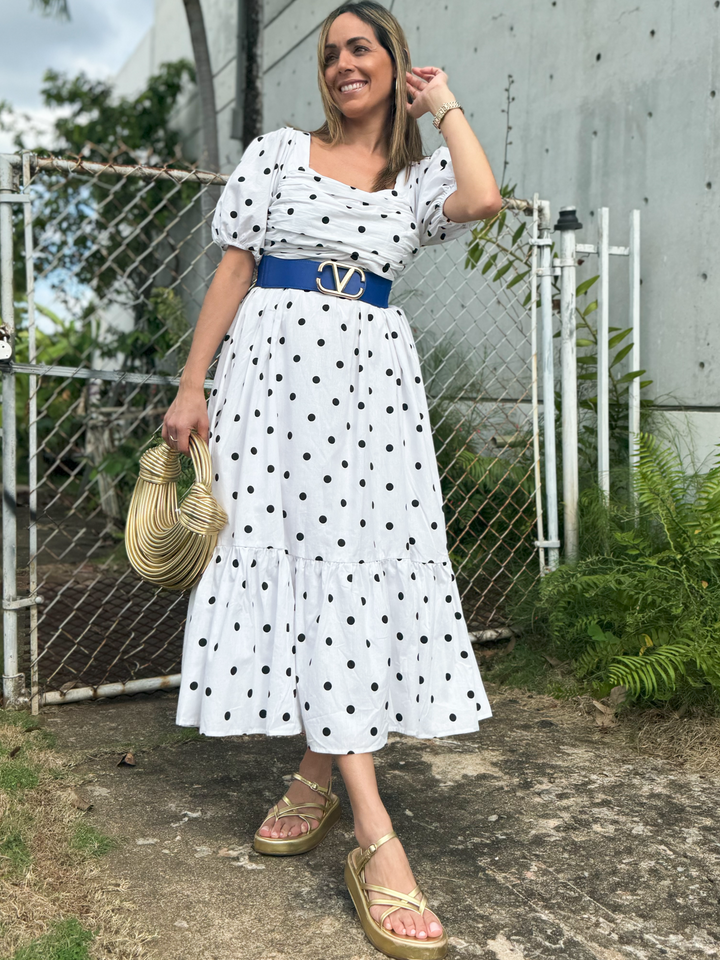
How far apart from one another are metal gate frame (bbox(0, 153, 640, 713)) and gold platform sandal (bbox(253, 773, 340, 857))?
106cm

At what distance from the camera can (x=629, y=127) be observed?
11.4 feet

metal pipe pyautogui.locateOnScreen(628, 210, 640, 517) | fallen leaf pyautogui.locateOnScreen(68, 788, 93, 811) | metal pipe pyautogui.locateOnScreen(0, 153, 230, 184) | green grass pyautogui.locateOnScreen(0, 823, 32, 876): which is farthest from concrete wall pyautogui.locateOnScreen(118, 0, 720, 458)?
green grass pyautogui.locateOnScreen(0, 823, 32, 876)

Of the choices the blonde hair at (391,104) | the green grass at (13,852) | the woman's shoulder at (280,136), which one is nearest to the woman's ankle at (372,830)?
the green grass at (13,852)

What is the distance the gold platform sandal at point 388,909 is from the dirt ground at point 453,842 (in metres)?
0.04

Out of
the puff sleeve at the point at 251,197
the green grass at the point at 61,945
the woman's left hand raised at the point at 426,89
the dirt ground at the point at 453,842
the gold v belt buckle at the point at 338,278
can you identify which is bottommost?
the dirt ground at the point at 453,842

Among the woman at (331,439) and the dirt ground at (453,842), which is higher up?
the woman at (331,439)

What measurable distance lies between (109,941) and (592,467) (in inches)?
104

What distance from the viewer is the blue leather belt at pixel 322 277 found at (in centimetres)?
190

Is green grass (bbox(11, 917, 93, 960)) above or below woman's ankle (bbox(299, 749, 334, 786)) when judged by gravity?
below

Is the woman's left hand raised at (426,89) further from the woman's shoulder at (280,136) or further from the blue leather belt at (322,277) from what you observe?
the blue leather belt at (322,277)

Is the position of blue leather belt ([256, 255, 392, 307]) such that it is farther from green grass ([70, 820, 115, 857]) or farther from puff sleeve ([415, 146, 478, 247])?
green grass ([70, 820, 115, 857])

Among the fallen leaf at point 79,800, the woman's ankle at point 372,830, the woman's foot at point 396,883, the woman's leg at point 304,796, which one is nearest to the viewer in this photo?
the woman's foot at point 396,883

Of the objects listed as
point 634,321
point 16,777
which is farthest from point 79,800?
point 634,321

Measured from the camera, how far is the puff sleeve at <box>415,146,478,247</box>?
6.31 feet
